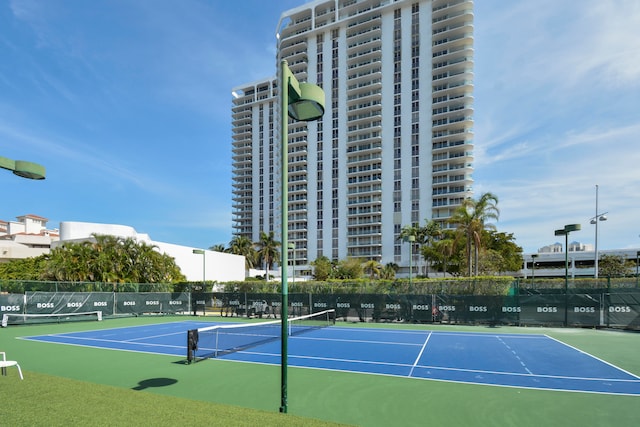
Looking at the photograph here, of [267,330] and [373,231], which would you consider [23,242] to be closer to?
[373,231]

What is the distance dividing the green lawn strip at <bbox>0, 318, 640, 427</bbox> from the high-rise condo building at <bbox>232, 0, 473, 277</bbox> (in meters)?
78.6

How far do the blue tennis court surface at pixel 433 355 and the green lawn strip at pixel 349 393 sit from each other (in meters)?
0.82

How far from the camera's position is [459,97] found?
89.9 m

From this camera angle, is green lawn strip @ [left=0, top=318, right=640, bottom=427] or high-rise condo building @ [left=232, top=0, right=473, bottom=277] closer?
green lawn strip @ [left=0, top=318, right=640, bottom=427]

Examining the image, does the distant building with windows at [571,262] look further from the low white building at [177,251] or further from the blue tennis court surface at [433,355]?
the blue tennis court surface at [433,355]

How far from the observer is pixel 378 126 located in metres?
96.5

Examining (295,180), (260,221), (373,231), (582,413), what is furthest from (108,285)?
(260,221)

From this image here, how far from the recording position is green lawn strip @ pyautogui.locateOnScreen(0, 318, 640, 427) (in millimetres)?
7590

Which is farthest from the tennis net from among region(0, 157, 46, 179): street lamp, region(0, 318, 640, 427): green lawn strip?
region(0, 157, 46, 179): street lamp

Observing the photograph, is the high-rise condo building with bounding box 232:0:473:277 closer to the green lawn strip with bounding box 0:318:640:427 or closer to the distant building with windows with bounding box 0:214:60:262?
the distant building with windows with bounding box 0:214:60:262

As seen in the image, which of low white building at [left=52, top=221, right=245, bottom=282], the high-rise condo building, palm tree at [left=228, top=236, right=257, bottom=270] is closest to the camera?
low white building at [left=52, top=221, right=245, bottom=282]

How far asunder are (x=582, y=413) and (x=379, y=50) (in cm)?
10157

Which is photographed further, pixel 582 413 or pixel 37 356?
pixel 37 356

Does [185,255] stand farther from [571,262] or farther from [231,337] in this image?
[571,262]
